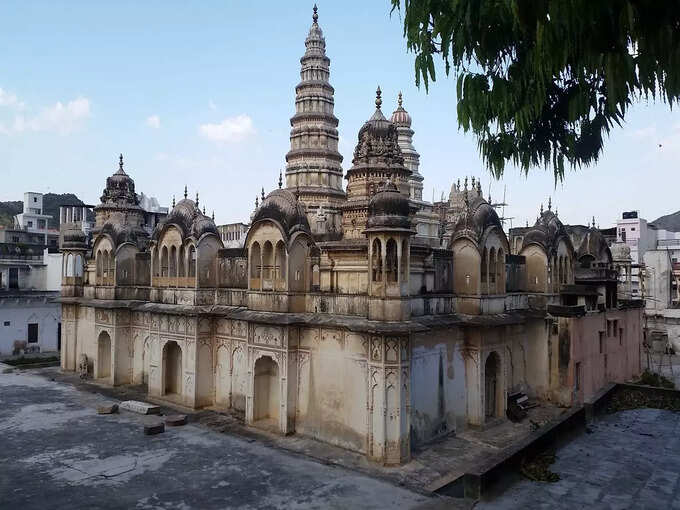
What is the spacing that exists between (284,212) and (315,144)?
14174 mm

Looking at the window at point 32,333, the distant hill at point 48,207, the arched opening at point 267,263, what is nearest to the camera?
the arched opening at point 267,263

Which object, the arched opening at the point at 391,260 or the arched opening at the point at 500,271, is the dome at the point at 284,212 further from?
the arched opening at the point at 500,271

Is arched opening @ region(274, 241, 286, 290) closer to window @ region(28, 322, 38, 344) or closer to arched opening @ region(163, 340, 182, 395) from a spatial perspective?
arched opening @ region(163, 340, 182, 395)

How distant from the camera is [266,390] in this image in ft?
61.1

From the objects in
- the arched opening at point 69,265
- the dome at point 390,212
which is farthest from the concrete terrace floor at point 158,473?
the arched opening at point 69,265

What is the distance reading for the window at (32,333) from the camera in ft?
115

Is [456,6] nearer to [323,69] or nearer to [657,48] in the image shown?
[657,48]

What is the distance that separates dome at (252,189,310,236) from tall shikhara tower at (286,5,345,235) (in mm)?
10895

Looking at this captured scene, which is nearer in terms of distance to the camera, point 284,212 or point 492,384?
point 284,212

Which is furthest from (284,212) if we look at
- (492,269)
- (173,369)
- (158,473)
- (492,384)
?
(492,384)

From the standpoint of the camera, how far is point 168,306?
2152 cm

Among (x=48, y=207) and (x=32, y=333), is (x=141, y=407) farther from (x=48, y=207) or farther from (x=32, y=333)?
(x=48, y=207)

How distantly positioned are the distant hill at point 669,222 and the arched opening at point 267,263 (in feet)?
236

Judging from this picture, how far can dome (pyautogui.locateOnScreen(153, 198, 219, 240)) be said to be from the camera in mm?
21047
